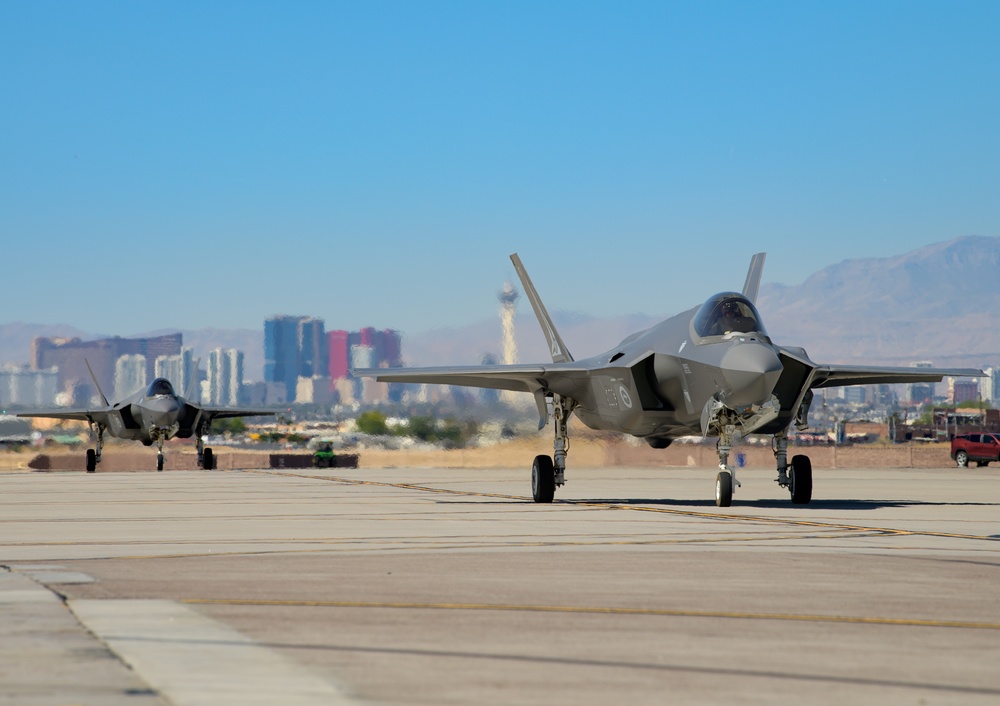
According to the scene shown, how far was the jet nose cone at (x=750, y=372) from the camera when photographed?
18016 mm

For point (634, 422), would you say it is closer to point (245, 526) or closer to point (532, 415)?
point (245, 526)

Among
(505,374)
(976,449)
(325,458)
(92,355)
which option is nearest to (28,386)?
(325,458)

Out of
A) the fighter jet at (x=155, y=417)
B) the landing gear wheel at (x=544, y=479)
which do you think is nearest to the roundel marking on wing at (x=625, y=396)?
the landing gear wheel at (x=544, y=479)

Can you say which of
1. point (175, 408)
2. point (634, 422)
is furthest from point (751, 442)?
point (634, 422)

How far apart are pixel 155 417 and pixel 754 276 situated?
84.6 feet

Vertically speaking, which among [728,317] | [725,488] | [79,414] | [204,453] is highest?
[728,317]

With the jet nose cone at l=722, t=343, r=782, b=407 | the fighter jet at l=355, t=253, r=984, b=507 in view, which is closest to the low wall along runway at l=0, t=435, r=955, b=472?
the fighter jet at l=355, t=253, r=984, b=507

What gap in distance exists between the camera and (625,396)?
21.2 metres

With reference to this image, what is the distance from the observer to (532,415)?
37.3 metres

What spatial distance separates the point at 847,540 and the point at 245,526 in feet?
23.6

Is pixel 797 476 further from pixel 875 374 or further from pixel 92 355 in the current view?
pixel 92 355

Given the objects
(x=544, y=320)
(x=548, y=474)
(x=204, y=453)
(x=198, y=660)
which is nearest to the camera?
(x=198, y=660)

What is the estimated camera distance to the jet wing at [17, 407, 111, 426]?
46.9 meters

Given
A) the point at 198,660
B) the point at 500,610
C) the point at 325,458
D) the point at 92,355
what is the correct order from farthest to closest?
the point at 92,355 < the point at 325,458 < the point at 500,610 < the point at 198,660
